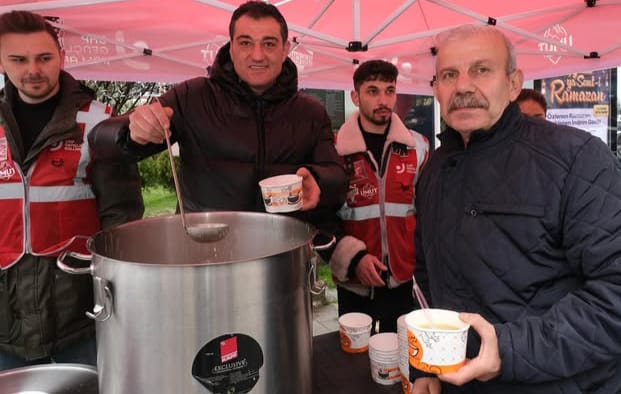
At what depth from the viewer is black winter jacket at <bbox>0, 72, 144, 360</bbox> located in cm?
157

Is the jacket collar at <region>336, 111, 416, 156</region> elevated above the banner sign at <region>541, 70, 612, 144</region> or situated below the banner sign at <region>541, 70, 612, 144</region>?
below

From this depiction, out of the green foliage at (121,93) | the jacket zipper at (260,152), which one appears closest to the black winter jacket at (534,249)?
the jacket zipper at (260,152)

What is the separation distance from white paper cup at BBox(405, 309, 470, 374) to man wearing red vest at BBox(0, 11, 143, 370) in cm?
120

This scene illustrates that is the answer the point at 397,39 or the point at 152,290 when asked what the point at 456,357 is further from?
the point at 397,39

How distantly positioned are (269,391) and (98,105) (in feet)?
4.28

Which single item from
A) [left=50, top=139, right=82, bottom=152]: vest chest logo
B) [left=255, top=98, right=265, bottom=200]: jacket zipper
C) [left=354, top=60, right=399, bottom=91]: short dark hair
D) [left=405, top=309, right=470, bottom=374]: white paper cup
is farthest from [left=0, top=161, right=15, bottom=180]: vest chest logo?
[left=354, top=60, right=399, bottom=91]: short dark hair

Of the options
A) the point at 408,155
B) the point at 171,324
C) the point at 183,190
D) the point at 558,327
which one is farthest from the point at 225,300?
the point at 408,155

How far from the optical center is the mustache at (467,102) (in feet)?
3.66

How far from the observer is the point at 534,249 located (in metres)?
1.01

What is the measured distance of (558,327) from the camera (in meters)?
0.89

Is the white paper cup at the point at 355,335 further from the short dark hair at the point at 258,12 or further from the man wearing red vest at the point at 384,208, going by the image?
the short dark hair at the point at 258,12

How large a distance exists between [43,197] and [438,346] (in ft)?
4.61

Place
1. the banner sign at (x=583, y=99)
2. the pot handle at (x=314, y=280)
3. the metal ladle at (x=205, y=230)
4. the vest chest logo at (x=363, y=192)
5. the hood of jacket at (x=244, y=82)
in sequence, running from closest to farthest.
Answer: the pot handle at (x=314, y=280)
the metal ladle at (x=205, y=230)
the hood of jacket at (x=244, y=82)
the vest chest logo at (x=363, y=192)
the banner sign at (x=583, y=99)

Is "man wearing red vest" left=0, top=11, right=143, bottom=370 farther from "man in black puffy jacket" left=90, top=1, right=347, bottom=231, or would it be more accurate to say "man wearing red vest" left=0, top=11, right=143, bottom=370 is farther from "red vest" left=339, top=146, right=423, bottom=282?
"red vest" left=339, top=146, right=423, bottom=282
